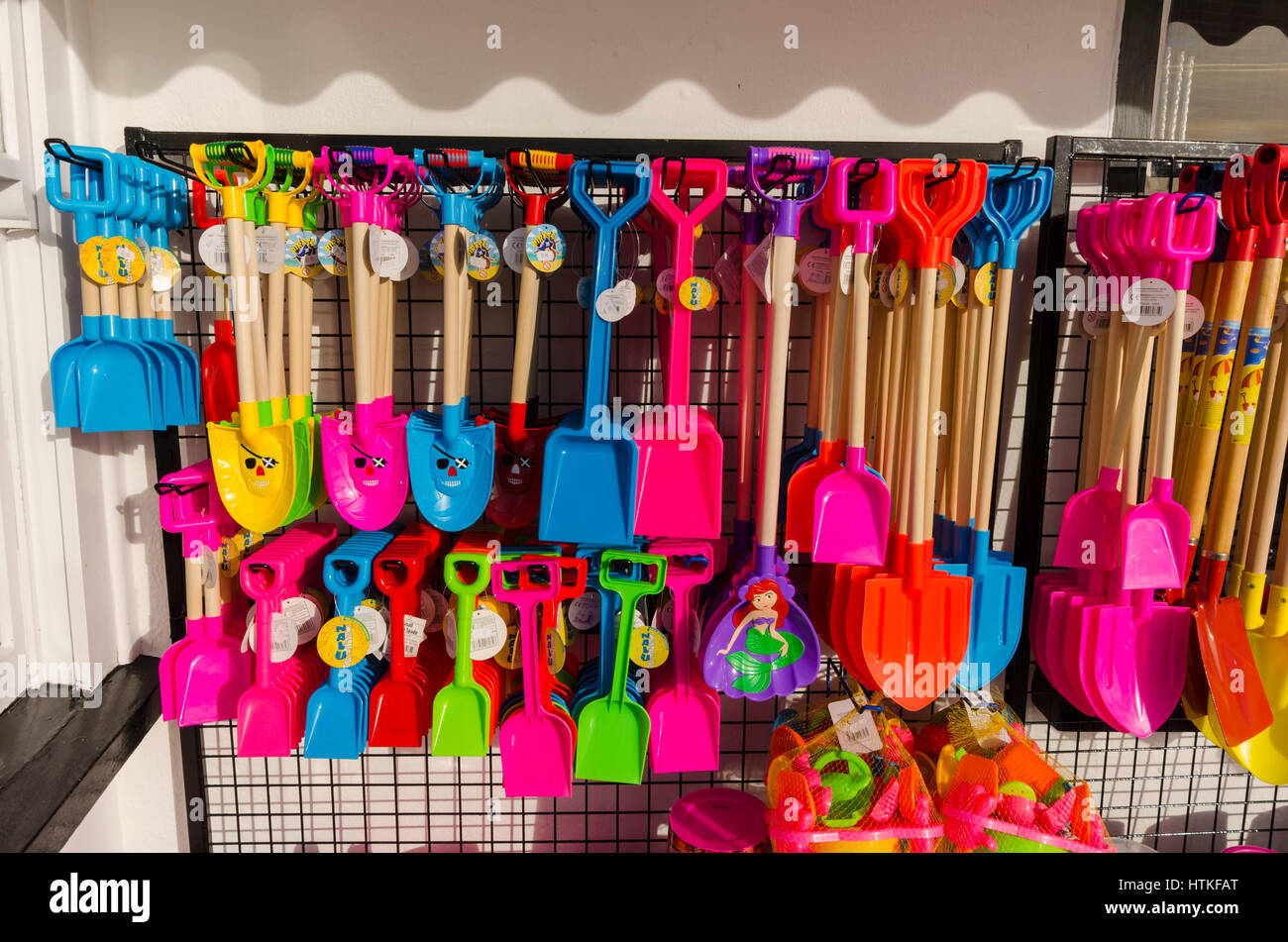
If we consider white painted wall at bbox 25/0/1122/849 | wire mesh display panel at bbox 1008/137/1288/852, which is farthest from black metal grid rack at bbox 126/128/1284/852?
white painted wall at bbox 25/0/1122/849

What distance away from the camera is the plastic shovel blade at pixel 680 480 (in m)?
1.53

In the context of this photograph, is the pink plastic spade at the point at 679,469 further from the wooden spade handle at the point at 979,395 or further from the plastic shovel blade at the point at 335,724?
the plastic shovel blade at the point at 335,724

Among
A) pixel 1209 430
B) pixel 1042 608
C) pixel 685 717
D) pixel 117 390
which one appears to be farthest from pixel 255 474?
pixel 1209 430

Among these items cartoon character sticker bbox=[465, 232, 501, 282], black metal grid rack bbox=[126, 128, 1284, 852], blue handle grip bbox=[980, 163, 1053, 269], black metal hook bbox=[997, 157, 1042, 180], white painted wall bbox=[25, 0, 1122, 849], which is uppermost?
white painted wall bbox=[25, 0, 1122, 849]

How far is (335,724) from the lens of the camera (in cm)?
158

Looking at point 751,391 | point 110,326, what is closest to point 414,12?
point 110,326

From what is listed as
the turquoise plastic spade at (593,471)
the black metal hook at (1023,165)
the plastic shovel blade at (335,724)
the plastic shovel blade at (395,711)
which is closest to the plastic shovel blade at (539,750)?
the plastic shovel blade at (395,711)

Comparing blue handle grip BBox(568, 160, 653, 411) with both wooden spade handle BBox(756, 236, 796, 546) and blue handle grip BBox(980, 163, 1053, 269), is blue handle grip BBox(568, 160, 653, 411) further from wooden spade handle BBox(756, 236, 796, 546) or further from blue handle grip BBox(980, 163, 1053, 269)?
blue handle grip BBox(980, 163, 1053, 269)

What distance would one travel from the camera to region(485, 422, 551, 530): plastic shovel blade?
1585mm

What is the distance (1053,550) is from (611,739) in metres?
1.14

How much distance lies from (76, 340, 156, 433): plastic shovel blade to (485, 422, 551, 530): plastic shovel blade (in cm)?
68

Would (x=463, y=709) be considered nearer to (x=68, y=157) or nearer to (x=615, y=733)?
(x=615, y=733)
